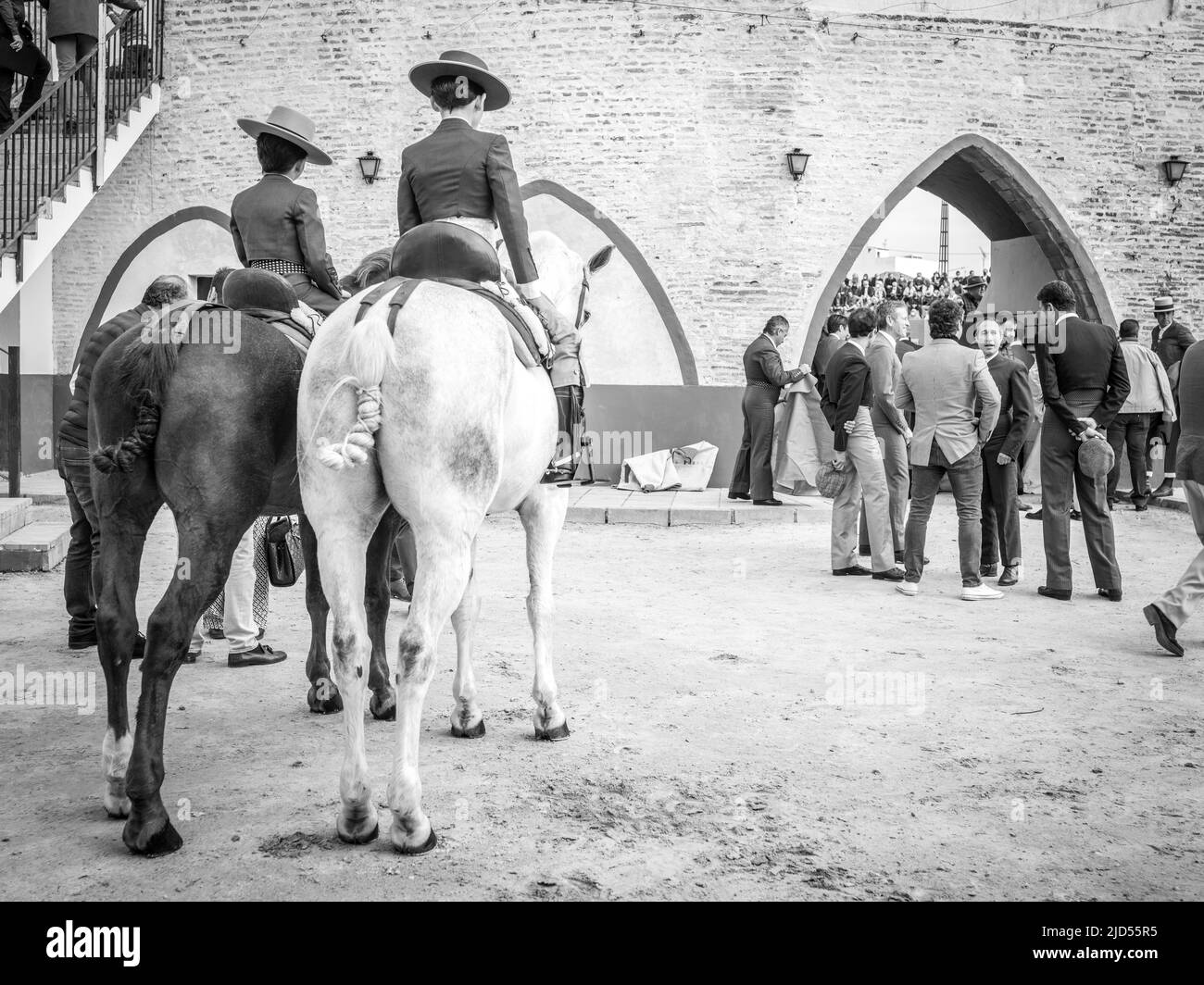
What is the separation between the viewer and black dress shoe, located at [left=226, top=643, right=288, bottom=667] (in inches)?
226

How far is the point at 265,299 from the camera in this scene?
4.19 metres

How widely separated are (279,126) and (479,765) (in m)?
2.90

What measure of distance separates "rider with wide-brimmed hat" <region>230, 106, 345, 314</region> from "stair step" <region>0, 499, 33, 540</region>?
5.06m

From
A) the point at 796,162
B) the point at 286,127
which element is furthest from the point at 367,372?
the point at 796,162

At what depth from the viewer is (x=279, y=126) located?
16.2 ft

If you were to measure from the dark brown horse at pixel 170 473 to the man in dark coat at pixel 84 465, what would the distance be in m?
0.98

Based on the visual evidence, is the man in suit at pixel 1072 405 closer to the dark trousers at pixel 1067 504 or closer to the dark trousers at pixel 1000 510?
the dark trousers at pixel 1067 504

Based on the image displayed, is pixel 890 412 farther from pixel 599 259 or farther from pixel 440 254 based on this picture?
pixel 440 254

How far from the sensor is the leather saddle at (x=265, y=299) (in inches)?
163

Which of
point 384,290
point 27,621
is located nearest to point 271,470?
point 384,290

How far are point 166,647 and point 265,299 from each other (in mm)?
1399

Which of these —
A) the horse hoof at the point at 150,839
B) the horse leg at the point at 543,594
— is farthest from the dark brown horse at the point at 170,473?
the horse leg at the point at 543,594

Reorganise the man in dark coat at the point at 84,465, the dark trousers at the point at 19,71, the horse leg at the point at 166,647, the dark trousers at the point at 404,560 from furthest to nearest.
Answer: the dark trousers at the point at 19,71 < the dark trousers at the point at 404,560 < the man in dark coat at the point at 84,465 < the horse leg at the point at 166,647

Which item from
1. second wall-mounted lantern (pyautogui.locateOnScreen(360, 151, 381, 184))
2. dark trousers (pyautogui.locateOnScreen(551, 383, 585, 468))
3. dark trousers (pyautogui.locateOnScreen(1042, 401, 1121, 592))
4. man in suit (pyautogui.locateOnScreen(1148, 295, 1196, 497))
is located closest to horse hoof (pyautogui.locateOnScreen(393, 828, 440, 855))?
dark trousers (pyautogui.locateOnScreen(551, 383, 585, 468))
